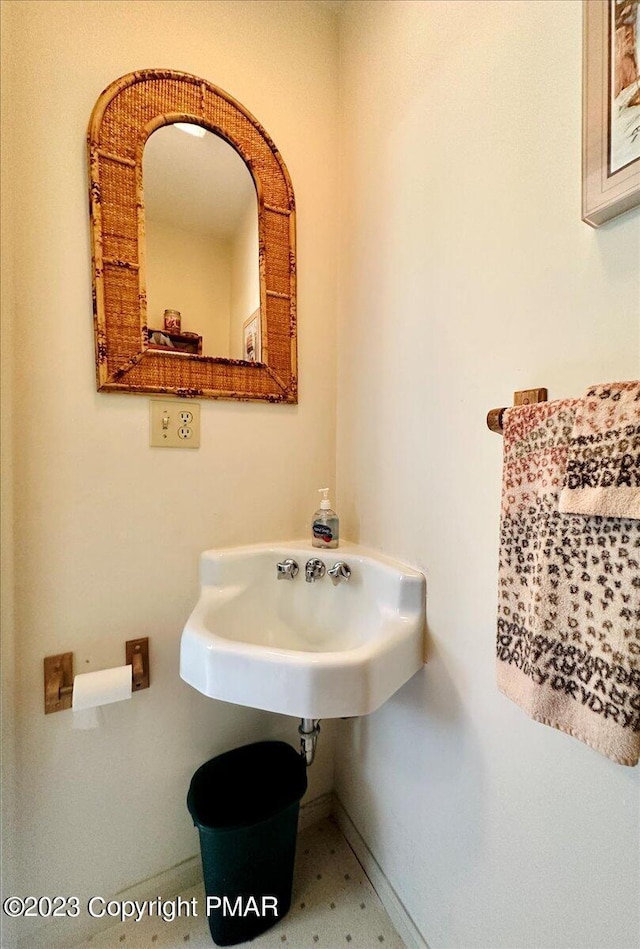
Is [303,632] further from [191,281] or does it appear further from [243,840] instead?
[191,281]

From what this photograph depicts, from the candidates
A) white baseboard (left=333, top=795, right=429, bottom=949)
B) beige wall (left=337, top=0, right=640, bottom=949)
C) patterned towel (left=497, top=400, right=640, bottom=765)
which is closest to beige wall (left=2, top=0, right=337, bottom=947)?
beige wall (left=337, top=0, right=640, bottom=949)

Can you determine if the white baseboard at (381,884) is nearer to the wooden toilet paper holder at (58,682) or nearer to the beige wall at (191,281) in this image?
the wooden toilet paper holder at (58,682)

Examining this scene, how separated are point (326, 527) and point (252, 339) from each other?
23.5 inches

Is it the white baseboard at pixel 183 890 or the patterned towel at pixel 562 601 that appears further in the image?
the white baseboard at pixel 183 890

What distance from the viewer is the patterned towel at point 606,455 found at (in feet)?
1.33

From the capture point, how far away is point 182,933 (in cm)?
90

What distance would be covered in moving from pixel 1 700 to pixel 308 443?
3.16 feet

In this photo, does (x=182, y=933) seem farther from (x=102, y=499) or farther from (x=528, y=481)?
(x=528, y=481)

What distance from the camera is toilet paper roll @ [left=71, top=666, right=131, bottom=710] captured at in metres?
0.80

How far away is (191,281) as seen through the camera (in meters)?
0.98

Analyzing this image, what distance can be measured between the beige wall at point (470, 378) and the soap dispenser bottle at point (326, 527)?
0.27 feet

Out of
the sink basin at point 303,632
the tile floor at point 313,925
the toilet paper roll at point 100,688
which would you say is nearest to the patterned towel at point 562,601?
the sink basin at point 303,632

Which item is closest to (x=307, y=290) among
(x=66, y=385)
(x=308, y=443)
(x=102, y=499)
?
(x=308, y=443)

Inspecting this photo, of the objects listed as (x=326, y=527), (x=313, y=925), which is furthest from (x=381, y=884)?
(x=326, y=527)
